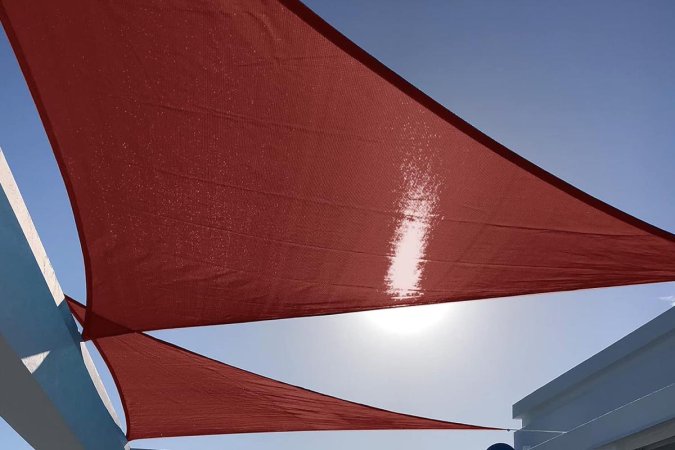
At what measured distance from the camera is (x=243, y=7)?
2357mm

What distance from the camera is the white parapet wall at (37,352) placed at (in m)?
3.13

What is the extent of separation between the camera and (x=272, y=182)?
→ 3061mm

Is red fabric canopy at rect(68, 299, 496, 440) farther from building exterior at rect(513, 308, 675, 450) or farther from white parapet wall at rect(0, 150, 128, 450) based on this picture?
building exterior at rect(513, 308, 675, 450)

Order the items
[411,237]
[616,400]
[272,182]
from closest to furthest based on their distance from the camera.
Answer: [272,182] < [411,237] < [616,400]

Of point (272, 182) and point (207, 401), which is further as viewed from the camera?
point (207, 401)

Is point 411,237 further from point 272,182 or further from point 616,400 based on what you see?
point 616,400

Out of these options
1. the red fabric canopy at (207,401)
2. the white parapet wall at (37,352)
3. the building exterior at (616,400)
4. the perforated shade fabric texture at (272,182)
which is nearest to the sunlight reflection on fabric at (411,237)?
the perforated shade fabric texture at (272,182)

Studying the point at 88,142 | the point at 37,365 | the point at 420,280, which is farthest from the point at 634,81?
the point at 37,365

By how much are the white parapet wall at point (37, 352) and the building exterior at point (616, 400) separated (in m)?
4.77

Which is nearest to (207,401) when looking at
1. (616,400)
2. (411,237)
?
(411,237)

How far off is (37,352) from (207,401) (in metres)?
2.73

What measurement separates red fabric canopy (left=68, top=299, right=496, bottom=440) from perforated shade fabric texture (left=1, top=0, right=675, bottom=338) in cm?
128

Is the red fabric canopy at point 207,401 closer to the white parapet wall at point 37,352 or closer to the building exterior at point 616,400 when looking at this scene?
the white parapet wall at point 37,352

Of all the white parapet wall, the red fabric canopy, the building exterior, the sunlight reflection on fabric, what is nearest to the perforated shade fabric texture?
the sunlight reflection on fabric
